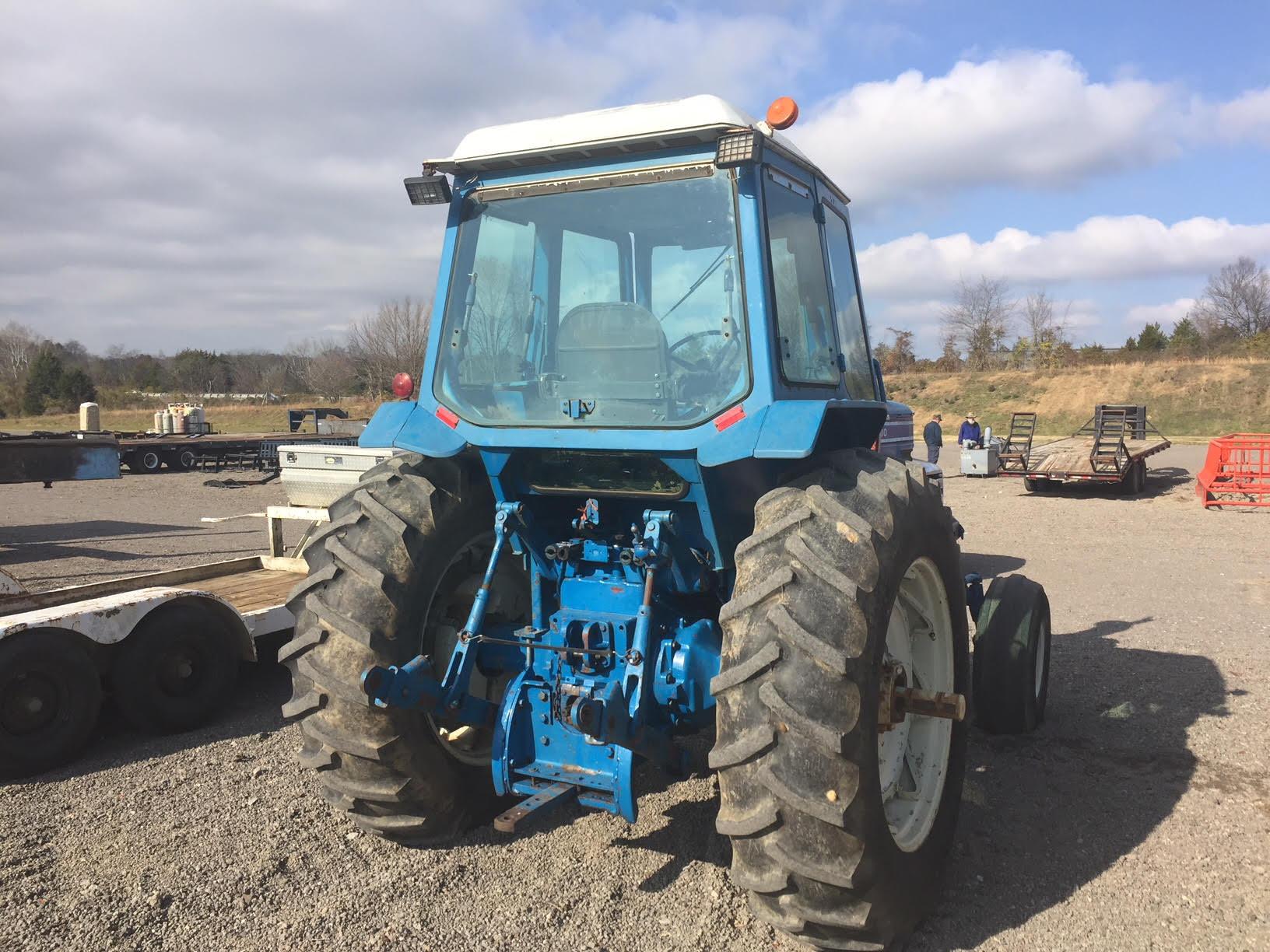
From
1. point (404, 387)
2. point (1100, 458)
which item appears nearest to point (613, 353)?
point (404, 387)

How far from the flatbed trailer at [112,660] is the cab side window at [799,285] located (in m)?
3.69

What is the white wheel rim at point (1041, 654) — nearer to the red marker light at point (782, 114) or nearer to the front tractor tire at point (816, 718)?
the front tractor tire at point (816, 718)

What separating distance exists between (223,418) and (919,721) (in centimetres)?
4770

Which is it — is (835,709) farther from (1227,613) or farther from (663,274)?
(1227,613)

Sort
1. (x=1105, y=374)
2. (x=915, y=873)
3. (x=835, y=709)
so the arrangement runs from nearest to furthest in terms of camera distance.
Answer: (x=835, y=709)
(x=915, y=873)
(x=1105, y=374)

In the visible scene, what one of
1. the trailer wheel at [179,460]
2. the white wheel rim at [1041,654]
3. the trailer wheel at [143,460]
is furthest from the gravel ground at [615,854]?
the trailer wheel at [179,460]

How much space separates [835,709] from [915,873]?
30.8 inches

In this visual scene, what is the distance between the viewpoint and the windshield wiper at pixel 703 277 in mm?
3455

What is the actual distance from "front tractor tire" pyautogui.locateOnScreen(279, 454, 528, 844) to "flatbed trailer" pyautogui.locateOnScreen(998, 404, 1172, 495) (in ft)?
57.9

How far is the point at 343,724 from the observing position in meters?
3.36

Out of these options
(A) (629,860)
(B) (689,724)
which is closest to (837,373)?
(B) (689,724)

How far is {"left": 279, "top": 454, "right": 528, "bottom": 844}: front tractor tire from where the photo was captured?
3359 millimetres

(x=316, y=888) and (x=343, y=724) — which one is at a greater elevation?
(x=343, y=724)

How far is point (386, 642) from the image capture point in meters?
3.38
